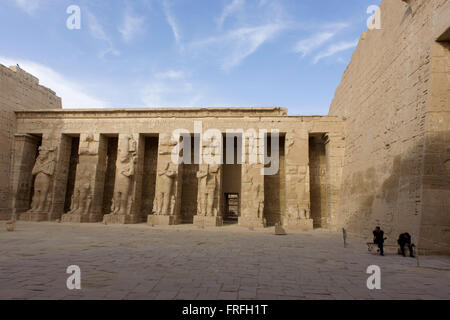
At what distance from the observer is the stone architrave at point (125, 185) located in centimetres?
1446

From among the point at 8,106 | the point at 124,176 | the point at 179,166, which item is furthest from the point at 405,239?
the point at 8,106

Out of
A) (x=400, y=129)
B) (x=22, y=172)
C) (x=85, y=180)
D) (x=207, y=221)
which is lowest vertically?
(x=207, y=221)

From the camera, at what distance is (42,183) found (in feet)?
49.9

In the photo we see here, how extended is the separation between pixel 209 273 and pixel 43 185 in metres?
14.7

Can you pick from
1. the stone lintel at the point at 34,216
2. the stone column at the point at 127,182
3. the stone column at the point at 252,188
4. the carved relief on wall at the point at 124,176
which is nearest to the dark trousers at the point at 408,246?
the stone column at the point at 252,188

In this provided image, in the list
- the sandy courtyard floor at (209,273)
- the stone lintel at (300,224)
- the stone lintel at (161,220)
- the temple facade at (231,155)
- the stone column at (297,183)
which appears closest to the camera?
the sandy courtyard floor at (209,273)

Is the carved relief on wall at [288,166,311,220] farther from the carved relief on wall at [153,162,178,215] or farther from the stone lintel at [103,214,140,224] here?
the stone lintel at [103,214,140,224]

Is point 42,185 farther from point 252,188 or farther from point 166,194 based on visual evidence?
point 252,188

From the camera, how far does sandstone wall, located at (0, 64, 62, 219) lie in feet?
50.6

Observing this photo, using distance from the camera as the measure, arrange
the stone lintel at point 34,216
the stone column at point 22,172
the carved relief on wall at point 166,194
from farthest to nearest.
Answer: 1. the stone column at point 22,172
2. the stone lintel at point 34,216
3. the carved relief on wall at point 166,194

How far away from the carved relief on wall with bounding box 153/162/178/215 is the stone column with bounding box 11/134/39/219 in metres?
8.20

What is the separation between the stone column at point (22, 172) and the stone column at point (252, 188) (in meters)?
12.8

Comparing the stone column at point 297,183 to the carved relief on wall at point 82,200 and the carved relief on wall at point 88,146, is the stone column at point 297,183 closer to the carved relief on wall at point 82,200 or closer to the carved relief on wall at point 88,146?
the carved relief on wall at point 82,200
